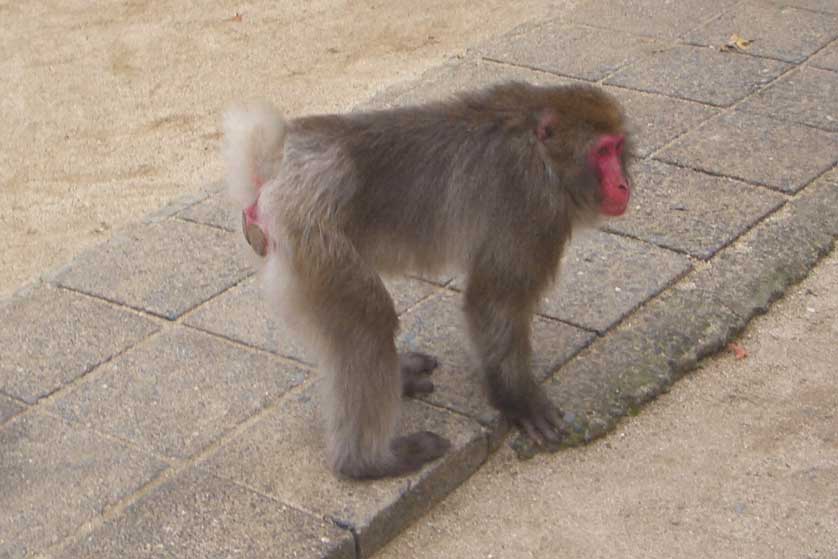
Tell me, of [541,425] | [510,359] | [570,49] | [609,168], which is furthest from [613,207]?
[570,49]

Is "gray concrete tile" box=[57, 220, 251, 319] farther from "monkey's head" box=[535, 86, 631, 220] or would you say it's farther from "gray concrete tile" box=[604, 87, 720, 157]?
"gray concrete tile" box=[604, 87, 720, 157]

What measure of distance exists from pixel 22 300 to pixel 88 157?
1974 millimetres

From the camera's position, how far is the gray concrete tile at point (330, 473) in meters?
4.10

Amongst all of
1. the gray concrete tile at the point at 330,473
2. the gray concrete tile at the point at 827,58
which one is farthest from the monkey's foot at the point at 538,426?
the gray concrete tile at the point at 827,58

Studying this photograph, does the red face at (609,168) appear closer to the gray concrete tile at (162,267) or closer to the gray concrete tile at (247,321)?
the gray concrete tile at (247,321)

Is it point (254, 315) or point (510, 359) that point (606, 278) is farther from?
point (254, 315)

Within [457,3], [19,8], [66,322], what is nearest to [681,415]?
[66,322]

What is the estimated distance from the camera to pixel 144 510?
4.07 meters

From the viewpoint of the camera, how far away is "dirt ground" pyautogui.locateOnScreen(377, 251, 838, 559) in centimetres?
415

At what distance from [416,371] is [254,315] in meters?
0.74

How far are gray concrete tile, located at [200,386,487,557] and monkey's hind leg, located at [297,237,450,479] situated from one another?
2.9 inches

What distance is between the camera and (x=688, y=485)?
4.41 meters

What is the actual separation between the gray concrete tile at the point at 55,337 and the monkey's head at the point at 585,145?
1.69 metres

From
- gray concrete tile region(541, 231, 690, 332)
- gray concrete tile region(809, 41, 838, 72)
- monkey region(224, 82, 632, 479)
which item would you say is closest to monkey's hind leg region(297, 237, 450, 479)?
monkey region(224, 82, 632, 479)
